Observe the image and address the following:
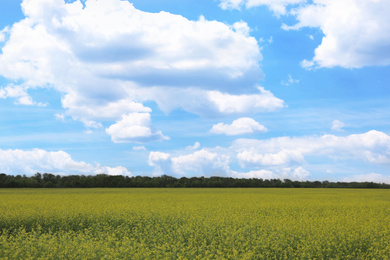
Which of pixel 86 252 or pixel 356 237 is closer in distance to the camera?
pixel 86 252

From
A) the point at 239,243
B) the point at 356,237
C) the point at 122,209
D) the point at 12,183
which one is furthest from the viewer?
the point at 12,183

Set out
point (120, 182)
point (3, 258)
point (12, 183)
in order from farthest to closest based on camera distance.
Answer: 1. point (120, 182)
2. point (12, 183)
3. point (3, 258)

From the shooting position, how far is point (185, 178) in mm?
85750

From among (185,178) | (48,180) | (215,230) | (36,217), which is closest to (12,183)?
(48,180)

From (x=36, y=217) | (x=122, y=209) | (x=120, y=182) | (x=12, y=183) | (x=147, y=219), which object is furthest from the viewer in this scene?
(x=120, y=182)

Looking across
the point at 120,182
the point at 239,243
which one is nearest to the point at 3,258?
the point at 239,243

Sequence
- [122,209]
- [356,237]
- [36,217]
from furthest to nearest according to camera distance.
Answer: [122,209] < [36,217] < [356,237]

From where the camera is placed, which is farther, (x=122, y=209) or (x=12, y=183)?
(x=12, y=183)

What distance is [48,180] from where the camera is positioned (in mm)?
82812

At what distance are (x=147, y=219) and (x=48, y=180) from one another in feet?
231

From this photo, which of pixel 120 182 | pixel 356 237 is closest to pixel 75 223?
pixel 356 237

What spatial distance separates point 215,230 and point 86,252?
618 cm

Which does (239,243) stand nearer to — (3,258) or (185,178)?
(3,258)

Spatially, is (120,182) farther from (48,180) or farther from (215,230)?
(215,230)
